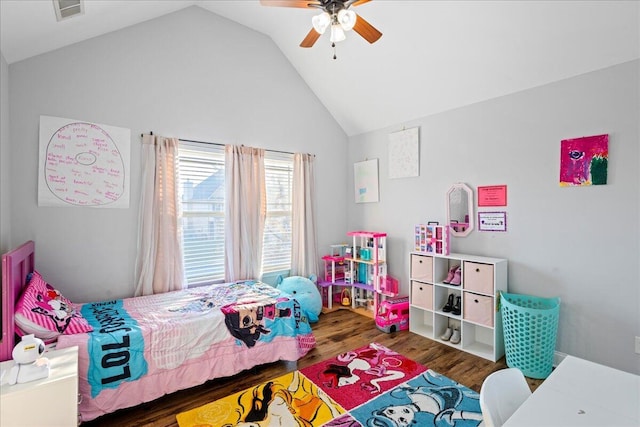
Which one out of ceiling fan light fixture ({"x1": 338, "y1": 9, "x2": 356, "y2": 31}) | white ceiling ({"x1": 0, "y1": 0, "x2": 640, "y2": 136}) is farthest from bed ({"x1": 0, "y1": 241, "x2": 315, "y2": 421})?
ceiling fan light fixture ({"x1": 338, "y1": 9, "x2": 356, "y2": 31})

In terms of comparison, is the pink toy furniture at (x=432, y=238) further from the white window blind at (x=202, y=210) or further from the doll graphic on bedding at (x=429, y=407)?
the white window blind at (x=202, y=210)

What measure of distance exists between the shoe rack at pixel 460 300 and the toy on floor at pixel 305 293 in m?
1.10

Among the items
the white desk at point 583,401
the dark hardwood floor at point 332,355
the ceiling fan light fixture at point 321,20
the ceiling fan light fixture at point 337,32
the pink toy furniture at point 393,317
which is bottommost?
the dark hardwood floor at point 332,355


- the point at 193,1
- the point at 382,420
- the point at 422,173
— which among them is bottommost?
the point at 382,420

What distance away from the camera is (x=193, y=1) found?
3.19 m

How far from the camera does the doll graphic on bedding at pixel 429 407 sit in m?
1.92

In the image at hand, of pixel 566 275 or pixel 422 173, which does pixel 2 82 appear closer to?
pixel 422 173

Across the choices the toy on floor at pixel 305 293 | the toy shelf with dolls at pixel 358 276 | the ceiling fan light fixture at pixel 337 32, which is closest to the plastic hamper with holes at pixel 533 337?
the toy shelf with dolls at pixel 358 276

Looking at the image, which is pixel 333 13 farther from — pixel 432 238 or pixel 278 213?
pixel 278 213

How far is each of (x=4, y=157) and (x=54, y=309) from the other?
4.02 ft

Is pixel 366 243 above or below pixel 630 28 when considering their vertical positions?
below

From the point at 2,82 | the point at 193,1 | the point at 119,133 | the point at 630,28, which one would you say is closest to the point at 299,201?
the point at 119,133

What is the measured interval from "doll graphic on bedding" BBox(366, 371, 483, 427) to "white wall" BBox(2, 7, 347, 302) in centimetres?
253

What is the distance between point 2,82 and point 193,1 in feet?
6.20
